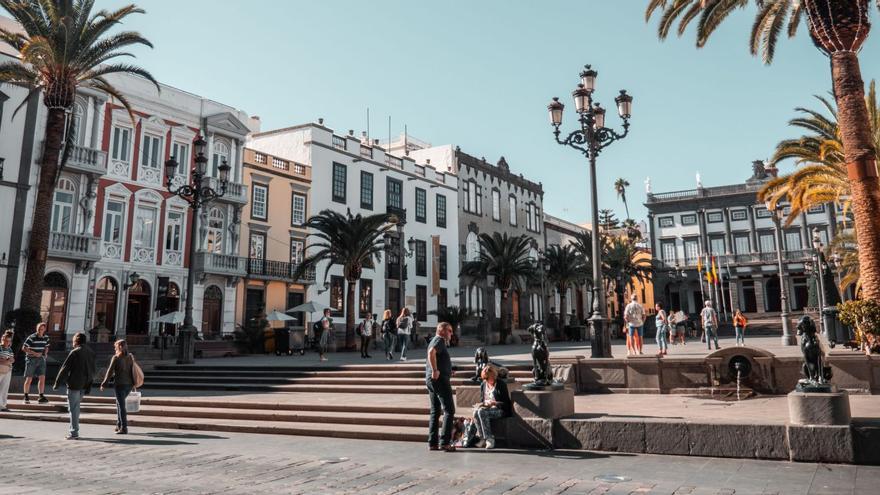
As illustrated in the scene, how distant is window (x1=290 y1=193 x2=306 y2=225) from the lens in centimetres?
3350

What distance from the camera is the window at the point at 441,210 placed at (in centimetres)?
4364

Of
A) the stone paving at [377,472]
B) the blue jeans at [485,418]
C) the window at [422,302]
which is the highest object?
the window at [422,302]

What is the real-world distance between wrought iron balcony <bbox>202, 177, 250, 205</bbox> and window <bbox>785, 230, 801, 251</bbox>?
49.2 m

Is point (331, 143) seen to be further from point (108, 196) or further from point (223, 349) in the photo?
point (223, 349)

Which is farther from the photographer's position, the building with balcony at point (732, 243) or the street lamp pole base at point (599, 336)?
the building with balcony at point (732, 243)

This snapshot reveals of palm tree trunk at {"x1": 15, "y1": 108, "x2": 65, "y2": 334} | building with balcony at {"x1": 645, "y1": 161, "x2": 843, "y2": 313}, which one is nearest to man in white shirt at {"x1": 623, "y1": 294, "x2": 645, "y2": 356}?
palm tree trunk at {"x1": 15, "y1": 108, "x2": 65, "y2": 334}

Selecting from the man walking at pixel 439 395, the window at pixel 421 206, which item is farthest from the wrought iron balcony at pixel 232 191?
the man walking at pixel 439 395

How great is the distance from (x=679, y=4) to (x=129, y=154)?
23.2 m

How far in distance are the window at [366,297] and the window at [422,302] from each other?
4301mm

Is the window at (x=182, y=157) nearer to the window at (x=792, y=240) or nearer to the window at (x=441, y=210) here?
the window at (x=441, y=210)

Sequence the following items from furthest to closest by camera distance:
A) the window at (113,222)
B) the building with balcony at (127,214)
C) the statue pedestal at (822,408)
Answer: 1. the window at (113,222)
2. the building with balcony at (127,214)
3. the statue pedestal at (822,408)

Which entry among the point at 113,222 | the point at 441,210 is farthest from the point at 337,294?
the point at 113,222

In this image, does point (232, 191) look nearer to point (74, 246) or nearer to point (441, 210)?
point (74, 246)

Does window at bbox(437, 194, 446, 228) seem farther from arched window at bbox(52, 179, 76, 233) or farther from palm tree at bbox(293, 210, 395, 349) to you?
arched window at bbox(52, 179, 76, 233)
